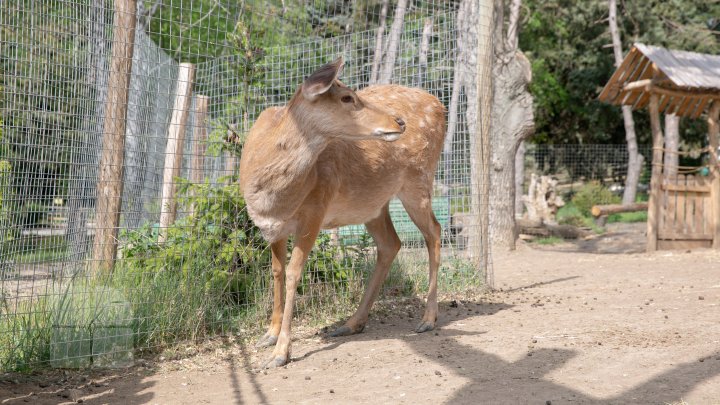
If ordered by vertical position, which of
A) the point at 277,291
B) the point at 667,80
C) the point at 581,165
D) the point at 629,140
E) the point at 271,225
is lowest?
the point at 277,291

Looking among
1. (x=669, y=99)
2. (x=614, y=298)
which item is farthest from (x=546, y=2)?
(x=614, y=298)

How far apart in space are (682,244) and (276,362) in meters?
8.95

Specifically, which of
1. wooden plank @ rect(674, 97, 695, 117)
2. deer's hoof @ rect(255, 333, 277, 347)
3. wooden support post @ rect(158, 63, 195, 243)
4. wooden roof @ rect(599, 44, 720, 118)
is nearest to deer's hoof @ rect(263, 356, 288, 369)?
deer's hoof @ rect(255, 333, 277, 347)

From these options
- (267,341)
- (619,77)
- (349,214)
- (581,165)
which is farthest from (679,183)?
(581,165)

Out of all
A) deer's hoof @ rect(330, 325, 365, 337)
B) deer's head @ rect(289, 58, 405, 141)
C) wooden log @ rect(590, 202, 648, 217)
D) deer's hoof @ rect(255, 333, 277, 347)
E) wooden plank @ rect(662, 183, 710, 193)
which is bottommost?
deer's hoof @ rect(255, 333, 277, 347)

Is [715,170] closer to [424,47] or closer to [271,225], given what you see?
[424,47]

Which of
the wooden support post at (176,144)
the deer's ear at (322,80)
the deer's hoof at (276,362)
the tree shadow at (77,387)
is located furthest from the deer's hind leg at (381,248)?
→ the tree shadow at (77,387)

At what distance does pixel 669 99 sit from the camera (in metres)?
12.6

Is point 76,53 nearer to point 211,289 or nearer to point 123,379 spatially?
point 211,289

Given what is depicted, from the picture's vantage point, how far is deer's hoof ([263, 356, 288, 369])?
485 centimetres

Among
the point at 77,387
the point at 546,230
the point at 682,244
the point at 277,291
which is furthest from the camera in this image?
the point at 546,230

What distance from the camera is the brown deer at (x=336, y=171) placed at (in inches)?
188

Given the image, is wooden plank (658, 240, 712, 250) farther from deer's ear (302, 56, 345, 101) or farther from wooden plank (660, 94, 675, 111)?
deer's ear (302, 56, 345, 101)

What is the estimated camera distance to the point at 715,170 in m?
11.8
